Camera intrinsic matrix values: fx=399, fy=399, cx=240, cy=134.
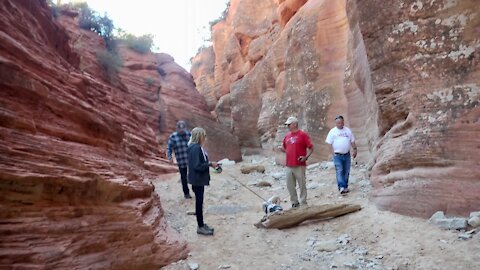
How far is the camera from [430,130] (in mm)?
5289

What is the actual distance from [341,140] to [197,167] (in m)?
3.21

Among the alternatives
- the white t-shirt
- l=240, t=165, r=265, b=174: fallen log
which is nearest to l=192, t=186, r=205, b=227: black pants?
the white t-shirt

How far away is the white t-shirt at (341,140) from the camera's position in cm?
746

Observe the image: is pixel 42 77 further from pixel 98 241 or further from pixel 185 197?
pixel 185 197

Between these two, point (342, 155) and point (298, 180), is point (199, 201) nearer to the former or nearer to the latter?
point (298, 180)

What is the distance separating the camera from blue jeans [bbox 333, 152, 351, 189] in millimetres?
7359

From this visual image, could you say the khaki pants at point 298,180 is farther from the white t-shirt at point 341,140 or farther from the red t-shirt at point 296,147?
the white t-shirt at point 341,140

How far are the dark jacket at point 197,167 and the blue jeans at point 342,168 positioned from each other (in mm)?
2904

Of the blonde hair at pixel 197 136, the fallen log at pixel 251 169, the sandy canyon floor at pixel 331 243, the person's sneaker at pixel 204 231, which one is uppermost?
the blonde hair at pixel 197 136

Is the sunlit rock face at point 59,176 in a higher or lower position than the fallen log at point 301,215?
higher

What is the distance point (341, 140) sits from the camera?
7496mm

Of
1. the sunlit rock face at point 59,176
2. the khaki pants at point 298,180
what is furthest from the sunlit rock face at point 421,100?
the sunlit rock face at point 59,176

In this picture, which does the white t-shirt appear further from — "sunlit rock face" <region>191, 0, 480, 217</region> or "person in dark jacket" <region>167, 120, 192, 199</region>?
"person in dark jacket" <region>167, 120, 192, 199</region>

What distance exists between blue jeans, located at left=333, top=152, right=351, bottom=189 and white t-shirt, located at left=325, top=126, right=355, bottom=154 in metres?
0.10
